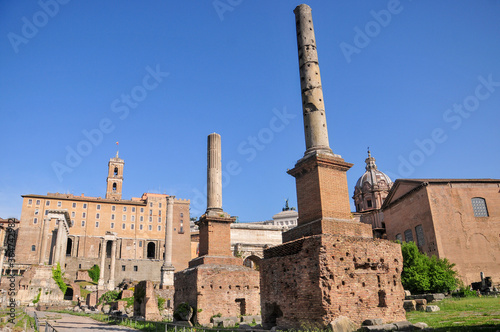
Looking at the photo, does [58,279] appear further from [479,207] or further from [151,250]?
[479,207]

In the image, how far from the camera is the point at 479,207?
3447cm

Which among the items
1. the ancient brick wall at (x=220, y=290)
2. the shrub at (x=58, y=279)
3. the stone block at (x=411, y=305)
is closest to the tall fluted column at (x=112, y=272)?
the shrub at (x=58, y=279)

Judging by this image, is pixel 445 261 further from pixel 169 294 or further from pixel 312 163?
pixel 312 163

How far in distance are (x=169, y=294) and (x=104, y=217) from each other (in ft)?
190

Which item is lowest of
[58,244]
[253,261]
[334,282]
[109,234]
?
[334,282]

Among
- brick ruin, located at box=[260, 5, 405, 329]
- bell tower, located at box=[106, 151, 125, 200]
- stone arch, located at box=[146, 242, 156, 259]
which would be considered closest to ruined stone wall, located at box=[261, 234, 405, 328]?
brick ruin, located at box=[260, 5, 405, 329]

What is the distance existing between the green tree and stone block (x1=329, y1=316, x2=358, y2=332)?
74.6ft

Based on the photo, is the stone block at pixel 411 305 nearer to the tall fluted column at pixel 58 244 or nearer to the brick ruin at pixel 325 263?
the brick ruin at pixel 325 263

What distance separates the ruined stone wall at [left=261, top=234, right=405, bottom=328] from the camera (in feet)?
29.4

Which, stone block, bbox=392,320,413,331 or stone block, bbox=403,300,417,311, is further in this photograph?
stone block, bbox=403,300,417,311

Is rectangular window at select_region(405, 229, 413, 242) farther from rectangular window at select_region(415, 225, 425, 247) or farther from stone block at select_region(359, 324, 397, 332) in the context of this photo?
stone block at select_region(359, 324, 397, 332)

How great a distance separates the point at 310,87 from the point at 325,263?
584 centimetres

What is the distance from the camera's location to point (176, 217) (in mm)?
82500

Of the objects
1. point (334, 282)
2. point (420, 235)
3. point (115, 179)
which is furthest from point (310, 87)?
point (115, 179)
